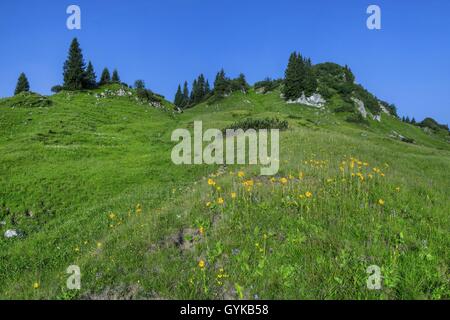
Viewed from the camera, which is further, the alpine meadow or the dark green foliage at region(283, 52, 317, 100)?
the dark green foliage at region(283, 52, 317, 100)

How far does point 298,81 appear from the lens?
9494 centimetres

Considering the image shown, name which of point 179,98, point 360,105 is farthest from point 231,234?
point 179,98

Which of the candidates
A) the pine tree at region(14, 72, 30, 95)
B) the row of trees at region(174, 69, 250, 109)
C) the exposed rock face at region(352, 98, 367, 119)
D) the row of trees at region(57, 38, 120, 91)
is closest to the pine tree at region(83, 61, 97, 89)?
the row of trees at region(57, 38, 120, 91)

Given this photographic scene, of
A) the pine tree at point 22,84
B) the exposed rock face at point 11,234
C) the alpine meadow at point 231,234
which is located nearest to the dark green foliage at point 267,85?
the pine tree at point 22,84

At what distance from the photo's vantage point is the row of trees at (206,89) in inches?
4592

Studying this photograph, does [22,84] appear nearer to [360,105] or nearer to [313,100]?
[313,100]

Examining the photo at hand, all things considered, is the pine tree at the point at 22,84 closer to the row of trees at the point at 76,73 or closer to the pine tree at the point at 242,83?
the row of trees at the point at 76,73

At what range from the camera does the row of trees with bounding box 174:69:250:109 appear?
11662cm

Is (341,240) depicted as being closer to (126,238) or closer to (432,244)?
(432,244)

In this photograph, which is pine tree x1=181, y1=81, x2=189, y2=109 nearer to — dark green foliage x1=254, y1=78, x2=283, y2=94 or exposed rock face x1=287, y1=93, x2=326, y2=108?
dark green foliage x1=254, y1=78, x2=283, y2=94

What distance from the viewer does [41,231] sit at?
14.2 meters

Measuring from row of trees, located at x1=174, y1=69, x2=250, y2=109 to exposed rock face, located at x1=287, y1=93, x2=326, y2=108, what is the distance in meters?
29.9

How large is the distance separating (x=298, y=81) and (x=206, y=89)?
198 feet

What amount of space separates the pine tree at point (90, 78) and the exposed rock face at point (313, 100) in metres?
53.4
